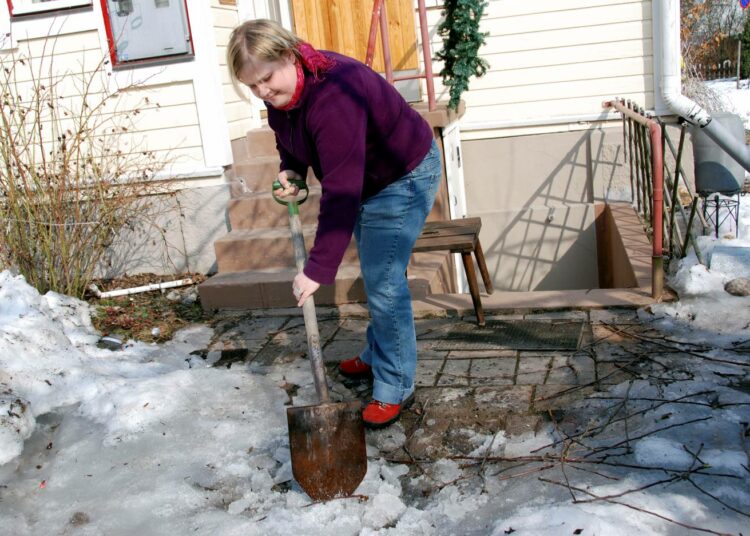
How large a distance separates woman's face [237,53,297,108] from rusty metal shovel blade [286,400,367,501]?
1119 millimetres

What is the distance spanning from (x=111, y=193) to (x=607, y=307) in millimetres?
3558

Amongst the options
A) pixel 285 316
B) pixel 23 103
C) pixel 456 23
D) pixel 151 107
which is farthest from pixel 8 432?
pixel 456 23

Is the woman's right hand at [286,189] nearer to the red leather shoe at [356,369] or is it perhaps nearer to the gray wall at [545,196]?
the red leather shoe at [356,369]

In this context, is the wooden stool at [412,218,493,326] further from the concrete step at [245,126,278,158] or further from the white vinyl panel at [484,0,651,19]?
the white vinyl panel at [484,0,651,19]

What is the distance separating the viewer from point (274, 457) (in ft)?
9.98

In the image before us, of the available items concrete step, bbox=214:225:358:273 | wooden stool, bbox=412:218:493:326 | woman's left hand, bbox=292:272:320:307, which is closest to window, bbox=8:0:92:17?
concrete step, bbox=214:225:358:273

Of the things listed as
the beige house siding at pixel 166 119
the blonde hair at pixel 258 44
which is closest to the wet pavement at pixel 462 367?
the beige house siding at pixel 166 119

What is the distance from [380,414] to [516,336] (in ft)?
3.87

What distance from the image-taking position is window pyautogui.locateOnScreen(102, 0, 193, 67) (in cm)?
566

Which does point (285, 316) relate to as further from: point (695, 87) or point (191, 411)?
point (695, 87)

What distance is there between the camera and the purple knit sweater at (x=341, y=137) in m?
2.60

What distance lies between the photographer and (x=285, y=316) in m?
4.85

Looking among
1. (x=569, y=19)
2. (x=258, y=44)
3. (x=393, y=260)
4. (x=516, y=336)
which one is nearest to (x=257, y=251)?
(x=516, y=336)

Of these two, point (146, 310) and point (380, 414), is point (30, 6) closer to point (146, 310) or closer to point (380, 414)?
point (146, 310)
